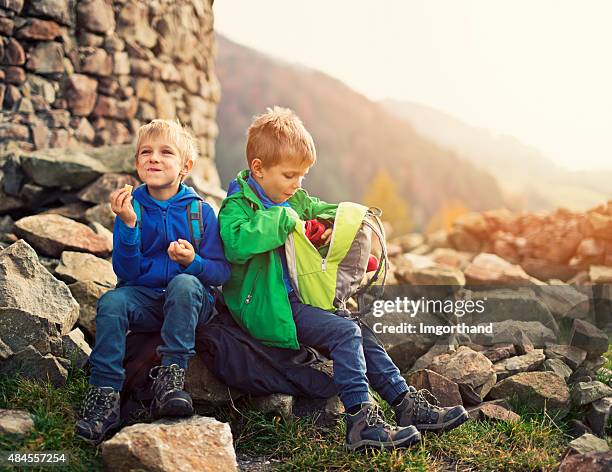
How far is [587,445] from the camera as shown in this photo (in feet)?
10.1

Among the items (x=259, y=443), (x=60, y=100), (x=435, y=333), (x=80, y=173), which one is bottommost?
(x=259, y=443)

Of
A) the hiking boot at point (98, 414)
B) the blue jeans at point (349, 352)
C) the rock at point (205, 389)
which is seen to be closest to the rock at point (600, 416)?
the blue jeans at point (349, 352)

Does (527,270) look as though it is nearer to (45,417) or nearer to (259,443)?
(259,443)

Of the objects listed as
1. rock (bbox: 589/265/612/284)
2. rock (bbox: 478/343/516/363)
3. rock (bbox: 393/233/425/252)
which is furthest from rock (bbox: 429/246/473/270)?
rock (bbox: 478/343/516/363)

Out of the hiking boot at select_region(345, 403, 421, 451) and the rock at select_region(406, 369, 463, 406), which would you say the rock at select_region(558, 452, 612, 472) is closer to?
the hiking boot at select_region(345, 403, 421, 451)

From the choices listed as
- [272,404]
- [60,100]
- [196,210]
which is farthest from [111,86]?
[272,404]

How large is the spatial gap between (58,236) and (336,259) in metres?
1.95

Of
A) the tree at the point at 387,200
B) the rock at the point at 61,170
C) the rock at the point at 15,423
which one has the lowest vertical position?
the tree at the point at 387,200

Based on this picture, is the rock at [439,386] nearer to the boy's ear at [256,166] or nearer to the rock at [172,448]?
the rock at [172,448]

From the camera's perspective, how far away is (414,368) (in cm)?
404

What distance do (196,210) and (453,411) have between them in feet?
4.75

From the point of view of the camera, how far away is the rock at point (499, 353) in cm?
402

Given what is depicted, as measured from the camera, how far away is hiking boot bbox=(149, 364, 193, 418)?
2947mm

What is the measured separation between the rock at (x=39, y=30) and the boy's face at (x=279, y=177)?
137 inches
